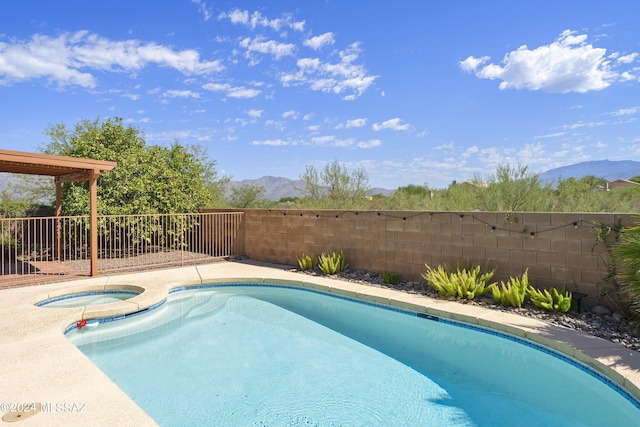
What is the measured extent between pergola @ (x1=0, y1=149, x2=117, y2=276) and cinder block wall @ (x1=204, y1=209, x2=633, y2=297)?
406cm

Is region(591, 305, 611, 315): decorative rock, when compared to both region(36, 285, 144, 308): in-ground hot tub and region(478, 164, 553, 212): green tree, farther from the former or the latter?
region(36, 285, 144, 308): in-ground hot tub

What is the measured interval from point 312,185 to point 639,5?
1030 cm

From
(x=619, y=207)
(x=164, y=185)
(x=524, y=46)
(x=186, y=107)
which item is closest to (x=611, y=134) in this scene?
(x=524, y=46)

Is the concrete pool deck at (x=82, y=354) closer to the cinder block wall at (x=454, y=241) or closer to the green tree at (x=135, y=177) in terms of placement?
the cinder block wall at (x=454, y=241)

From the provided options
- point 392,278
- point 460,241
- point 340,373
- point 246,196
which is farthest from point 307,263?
point 246,196

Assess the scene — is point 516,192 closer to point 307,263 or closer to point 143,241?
point 307,263

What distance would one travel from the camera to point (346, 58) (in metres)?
12.2

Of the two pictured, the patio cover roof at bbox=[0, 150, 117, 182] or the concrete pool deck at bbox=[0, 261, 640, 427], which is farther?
the patio cover roof at bbox=[0, 150, 117, 182]

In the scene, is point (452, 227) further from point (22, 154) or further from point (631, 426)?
point (22, 154)

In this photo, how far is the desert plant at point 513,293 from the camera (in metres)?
5.36

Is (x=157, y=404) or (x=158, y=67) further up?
(x=158, y=67)

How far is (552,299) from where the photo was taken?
5156mm

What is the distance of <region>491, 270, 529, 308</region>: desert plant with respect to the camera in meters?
5.36

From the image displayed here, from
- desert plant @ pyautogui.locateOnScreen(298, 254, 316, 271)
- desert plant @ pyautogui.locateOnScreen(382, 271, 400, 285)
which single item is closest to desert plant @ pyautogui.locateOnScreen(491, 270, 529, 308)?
desert plant @ pyautogui.locateOnScreen(382, 271, 400, 285)
